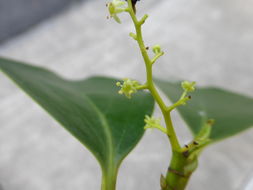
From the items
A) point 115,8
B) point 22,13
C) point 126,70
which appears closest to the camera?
point 115,8

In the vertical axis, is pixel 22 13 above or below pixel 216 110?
above

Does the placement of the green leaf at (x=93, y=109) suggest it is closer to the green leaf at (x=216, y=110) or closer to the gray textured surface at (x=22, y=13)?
the green leaf at (x=216, y=110)

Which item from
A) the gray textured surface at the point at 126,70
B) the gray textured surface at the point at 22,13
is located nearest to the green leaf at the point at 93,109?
the gray textured surface at the point at 126,70

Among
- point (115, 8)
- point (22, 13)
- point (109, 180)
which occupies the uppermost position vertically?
point (22, 13)

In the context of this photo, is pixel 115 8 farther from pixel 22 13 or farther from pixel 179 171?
pixel 22 13

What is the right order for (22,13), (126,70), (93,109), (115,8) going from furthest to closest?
1. (22,13)
2. (126,70)
3. (93,109)
4. (115,8)

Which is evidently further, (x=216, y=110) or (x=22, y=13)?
(x=22, y=13)

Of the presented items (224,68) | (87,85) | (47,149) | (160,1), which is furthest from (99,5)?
(87,85)

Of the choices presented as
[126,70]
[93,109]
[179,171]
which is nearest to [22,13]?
[126,70]
